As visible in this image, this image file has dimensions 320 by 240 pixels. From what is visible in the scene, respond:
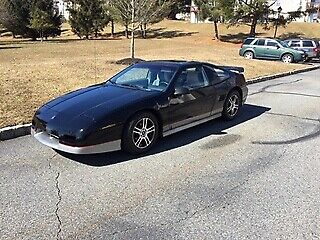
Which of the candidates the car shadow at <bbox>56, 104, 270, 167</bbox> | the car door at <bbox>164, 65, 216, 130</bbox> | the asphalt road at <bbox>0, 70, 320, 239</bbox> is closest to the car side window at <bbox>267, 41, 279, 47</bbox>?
the car shadow at <bbox>56, 104, 270, 167</bbox>

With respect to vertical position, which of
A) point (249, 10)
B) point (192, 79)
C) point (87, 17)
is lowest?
point (192, 79)

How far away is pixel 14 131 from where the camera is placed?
588cm

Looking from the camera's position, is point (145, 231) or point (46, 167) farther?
point (46, 167)

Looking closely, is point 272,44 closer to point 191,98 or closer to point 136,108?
point 191,98

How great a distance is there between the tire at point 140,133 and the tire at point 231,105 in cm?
205

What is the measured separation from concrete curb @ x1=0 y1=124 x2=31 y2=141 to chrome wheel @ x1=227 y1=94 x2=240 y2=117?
3.79m

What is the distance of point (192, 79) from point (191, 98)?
401mm

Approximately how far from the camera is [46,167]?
464 cm

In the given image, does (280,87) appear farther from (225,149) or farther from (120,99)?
(120,99)

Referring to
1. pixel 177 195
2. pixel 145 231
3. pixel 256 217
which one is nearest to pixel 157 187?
pixel 177 195

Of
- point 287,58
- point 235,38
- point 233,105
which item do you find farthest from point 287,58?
point 235,38

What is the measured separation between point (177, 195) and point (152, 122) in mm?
1609

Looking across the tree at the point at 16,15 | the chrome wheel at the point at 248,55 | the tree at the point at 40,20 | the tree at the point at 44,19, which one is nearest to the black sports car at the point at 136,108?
the chrome wheel at the point at 248,55

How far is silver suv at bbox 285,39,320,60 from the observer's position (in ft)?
74.0
